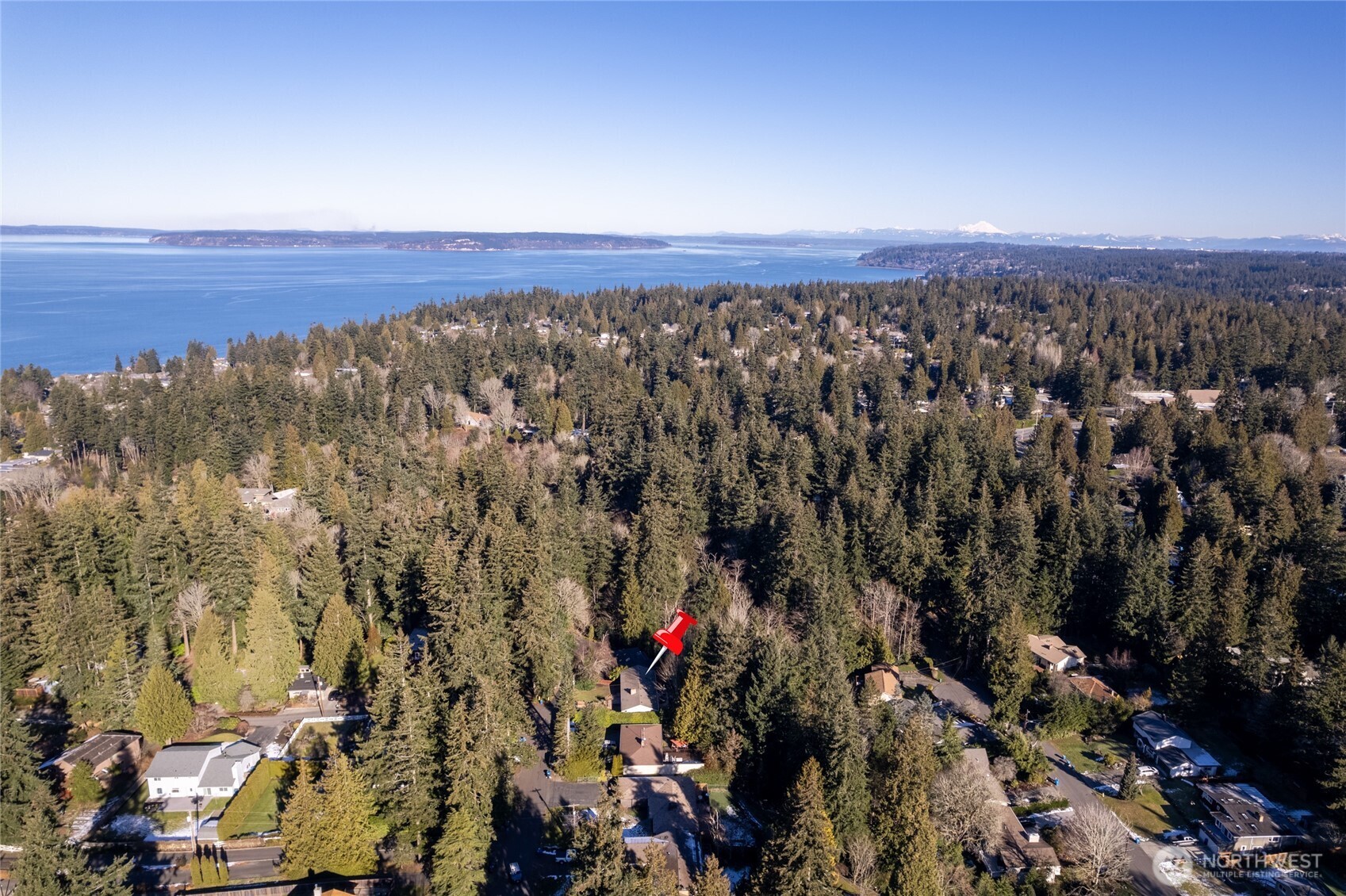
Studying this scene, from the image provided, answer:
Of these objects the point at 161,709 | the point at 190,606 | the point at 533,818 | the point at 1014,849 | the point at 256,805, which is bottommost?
the point at 1014,849

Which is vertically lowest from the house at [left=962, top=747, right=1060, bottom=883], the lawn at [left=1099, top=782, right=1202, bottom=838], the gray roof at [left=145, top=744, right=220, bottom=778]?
the lawn at [left=1099, top=782, right=1202, bottom=838]

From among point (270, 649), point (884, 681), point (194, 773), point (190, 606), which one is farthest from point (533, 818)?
point (190, 606)

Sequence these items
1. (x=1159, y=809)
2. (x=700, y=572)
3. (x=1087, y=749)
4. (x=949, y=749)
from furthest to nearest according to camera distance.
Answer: (x=700, y=572)
(x=1087, y=749)
(x=1159, y=809)
(x=949, y=749)

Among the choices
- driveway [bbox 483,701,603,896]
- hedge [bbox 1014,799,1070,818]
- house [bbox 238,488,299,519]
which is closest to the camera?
driveway [bbox 483,701,603,896]

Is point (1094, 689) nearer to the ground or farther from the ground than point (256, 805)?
farther from the ground

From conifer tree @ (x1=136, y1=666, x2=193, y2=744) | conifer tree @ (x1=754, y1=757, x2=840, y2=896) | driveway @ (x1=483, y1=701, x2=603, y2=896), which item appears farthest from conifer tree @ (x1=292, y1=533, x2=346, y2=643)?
conifer tree @ (x1=754, y1=757, x2=840, y2=896)

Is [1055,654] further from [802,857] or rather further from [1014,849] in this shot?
[802,857]

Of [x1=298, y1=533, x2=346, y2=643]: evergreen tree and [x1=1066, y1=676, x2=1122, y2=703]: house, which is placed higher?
[x1=298, y1=533, x2=346, y2=643]: evergreen tree

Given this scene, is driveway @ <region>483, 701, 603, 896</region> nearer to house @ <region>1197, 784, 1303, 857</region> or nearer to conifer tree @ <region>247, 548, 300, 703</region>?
conifer tree @ <region>247, 548, 300, 703</region>
